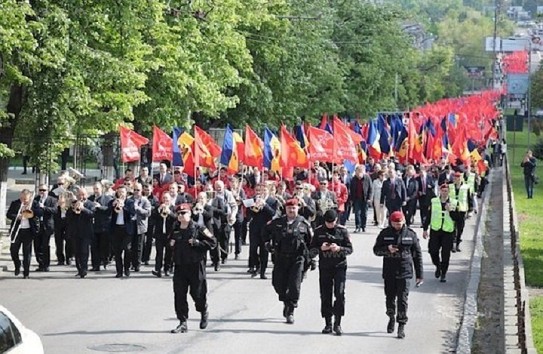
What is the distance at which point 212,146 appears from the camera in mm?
29953

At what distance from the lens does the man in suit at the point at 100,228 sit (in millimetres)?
24078

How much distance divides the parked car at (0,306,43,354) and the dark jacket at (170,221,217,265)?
223 inches

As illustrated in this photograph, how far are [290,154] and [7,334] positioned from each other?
65.2 ft

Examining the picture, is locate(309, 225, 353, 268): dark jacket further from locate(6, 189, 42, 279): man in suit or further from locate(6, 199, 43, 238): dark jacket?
locate(6, 199, 43, 238): dark jacket

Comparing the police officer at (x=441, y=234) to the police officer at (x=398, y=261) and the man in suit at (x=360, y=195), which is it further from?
the man in suit at (x=360, y=195)

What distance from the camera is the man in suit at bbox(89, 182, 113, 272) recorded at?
24.1 meters

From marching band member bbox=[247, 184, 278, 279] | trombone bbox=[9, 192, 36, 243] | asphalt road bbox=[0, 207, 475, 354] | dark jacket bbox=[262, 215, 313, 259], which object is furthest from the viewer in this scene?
marching band member bbox=[247, 184, 278, 279]

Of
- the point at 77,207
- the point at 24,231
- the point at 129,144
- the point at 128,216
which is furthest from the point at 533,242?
the point at 24,231

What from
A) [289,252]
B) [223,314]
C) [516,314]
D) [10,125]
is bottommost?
[223,314]

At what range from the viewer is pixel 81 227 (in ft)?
77.1

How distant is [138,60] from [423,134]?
15381 millimetres

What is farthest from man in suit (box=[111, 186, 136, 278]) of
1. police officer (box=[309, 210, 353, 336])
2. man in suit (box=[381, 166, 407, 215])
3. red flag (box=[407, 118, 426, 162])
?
red flag (box=[407, 118, 426, 162])

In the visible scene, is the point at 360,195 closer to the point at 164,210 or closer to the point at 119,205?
the point at 119,205

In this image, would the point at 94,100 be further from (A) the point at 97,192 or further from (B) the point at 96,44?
(A) the point at 97,192
